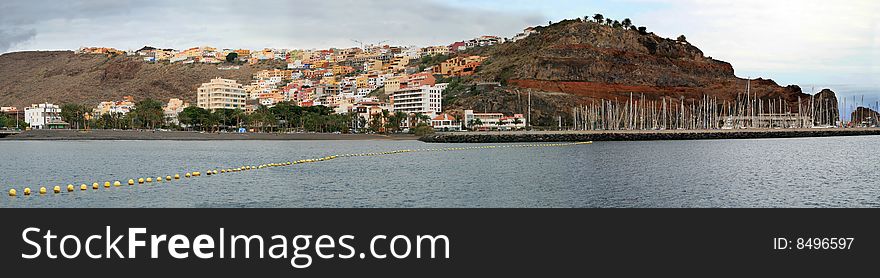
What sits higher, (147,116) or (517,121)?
(147,116)

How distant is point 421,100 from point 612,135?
59.1 m

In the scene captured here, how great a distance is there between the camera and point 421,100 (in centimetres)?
17412

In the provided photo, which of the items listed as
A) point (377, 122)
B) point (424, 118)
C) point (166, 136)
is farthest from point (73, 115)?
point (424, 118)

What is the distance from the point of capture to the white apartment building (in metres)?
172

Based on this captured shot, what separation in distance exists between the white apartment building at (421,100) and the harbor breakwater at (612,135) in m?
49.6

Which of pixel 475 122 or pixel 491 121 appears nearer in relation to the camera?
pixel 475 122

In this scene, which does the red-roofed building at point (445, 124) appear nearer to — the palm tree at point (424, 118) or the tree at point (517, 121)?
the palm tree at point (424, 118)

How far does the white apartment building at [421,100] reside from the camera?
172500 millimetres

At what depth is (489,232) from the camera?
20516 mm

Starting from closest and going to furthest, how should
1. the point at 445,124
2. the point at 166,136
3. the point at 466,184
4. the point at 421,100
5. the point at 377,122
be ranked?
the point at 466,184, the point at 166,136, the point at 377,122, the point at 445,124, the point at 421,100

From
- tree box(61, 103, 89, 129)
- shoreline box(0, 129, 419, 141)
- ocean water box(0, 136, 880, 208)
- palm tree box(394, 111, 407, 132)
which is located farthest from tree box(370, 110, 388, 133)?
ocean water box(0, 136, 880, 208)

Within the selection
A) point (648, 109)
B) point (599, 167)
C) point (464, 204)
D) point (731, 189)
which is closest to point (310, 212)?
point (464, 204)

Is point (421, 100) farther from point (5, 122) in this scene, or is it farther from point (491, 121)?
point (5, 122)

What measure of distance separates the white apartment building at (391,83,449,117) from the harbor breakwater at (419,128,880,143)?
49.6 metres
